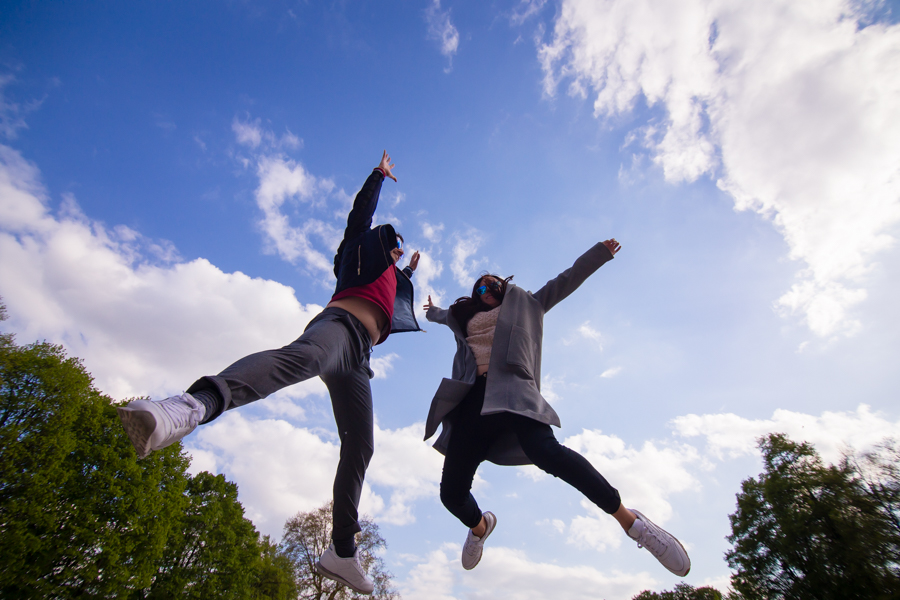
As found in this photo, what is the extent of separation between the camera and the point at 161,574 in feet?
54.9

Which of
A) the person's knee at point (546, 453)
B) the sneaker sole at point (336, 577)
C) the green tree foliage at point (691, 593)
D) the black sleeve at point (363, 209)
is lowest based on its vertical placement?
the sneaker sole at point (336, 577)

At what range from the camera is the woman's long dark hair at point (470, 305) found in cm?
433

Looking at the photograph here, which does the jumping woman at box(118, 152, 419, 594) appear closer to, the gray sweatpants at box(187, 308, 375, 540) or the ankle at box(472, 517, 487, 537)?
the gray sweatpants at box(187, 308, 375, 540)

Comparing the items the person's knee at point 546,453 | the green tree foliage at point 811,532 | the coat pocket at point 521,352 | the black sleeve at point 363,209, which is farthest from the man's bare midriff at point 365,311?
the green tree foliage at point 811,532

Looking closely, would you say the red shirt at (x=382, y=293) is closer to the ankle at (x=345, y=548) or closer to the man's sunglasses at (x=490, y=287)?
the man's sunglasses at (x=490, y=287)

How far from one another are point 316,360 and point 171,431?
96cm

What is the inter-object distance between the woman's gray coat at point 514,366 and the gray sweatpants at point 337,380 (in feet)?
2.01

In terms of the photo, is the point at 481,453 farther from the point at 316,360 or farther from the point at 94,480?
the point at 94,480

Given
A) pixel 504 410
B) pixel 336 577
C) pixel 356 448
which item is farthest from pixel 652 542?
pixel 336 577

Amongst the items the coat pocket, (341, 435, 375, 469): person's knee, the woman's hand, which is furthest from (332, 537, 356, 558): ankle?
the woman's hand

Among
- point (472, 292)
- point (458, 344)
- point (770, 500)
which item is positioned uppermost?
point (770, 500)

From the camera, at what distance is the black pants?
112 inches

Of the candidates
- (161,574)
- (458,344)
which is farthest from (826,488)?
(161,574)

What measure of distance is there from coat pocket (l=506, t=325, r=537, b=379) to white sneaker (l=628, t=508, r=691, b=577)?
1.27 m
